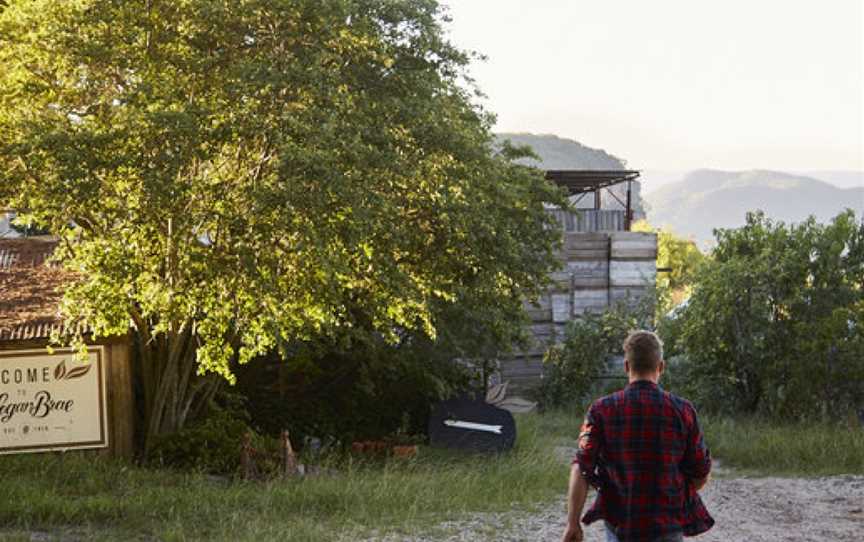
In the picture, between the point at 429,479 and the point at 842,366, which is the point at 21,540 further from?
the point at 842,366

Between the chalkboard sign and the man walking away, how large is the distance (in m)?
12.9

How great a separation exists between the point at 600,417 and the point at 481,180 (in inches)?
436

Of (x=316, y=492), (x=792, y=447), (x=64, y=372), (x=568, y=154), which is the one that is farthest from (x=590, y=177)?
(x=568, y=154)

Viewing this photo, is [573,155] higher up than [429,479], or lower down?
higher up

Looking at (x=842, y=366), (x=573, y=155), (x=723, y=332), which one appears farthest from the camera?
(x=573, y=155)

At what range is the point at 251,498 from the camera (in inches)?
520

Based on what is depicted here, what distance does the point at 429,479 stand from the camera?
582 inches

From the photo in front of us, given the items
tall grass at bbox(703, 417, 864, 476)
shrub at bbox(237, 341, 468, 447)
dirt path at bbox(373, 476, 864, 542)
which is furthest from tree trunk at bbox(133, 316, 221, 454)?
tall grass at bbox(703, 417, 864, 476)

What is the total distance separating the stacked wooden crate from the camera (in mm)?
26672

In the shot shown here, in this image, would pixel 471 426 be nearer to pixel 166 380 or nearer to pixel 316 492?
pixel 166 380

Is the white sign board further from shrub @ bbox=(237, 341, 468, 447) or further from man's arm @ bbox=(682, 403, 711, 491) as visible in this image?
man's arm @ bbox=(682, 403, 711, 491)

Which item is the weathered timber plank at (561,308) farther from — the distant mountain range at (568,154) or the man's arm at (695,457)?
the distant mountain range at (568,154)

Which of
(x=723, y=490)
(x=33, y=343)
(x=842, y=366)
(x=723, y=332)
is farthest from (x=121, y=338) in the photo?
(x=842, y=366)

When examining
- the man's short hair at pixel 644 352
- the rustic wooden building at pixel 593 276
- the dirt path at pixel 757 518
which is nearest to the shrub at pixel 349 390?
the dirt path at pixel 757 518
